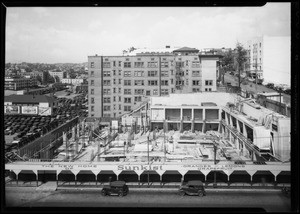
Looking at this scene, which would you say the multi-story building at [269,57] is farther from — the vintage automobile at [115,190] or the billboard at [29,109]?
the billboard at [29,109]

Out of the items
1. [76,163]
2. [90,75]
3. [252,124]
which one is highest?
[90,75]

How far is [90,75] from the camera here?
3778cm

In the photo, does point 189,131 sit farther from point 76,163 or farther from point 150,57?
point 76,163

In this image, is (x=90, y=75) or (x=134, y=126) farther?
(x=90, y=75)

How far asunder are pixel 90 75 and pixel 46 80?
88.6 feet

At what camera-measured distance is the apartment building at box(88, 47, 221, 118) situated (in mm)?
37594

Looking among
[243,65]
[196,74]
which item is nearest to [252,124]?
[196,74]

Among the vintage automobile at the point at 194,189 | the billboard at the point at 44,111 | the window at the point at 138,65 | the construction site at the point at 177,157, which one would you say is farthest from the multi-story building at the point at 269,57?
the billboard at the point at 44,111

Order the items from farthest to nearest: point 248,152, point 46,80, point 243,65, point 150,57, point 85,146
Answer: point 46,80 < point 243,65 < point 150,57 < point 85,146 < point 248,152

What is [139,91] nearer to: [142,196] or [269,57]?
[269,57]

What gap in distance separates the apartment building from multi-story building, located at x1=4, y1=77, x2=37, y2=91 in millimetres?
20059

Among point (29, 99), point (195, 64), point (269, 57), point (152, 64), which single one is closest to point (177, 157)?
point (152, 64)
